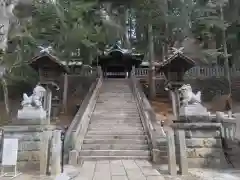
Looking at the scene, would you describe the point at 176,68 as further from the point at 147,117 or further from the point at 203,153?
the point at 203,153

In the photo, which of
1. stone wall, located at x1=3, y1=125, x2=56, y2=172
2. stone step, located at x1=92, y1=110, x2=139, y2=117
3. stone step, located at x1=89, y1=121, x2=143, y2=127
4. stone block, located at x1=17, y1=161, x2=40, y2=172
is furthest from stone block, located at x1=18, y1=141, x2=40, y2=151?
stone step, located at x1=92, y1=110, x2=139, y2=117

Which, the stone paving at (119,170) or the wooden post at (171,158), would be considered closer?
the stone paving at (119,170)

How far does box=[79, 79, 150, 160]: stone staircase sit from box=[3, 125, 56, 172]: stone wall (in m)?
1.59

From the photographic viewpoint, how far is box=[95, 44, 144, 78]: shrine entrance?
2614cm

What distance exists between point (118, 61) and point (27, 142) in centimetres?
1905

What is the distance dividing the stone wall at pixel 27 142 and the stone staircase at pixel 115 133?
5.23 feet

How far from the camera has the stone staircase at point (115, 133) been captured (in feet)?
31.3

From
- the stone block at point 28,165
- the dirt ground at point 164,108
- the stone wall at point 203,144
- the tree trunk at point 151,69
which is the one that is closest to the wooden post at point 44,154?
the stone block at point 28,165

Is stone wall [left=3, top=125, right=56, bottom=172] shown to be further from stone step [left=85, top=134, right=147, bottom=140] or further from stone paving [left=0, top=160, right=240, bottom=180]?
stone step [left=85, top=134, right=147, bottom=140]

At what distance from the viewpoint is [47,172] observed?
753 centimetres

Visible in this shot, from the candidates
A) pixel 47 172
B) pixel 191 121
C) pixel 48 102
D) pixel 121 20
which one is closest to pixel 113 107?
pixel 48 102

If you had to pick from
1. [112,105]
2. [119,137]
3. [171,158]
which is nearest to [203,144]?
[171,158]

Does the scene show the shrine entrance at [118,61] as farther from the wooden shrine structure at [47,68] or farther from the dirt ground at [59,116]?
the wooden shrine structure at [47,68]

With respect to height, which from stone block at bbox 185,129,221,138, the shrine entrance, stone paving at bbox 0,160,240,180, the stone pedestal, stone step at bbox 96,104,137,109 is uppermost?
the shrine entrance
